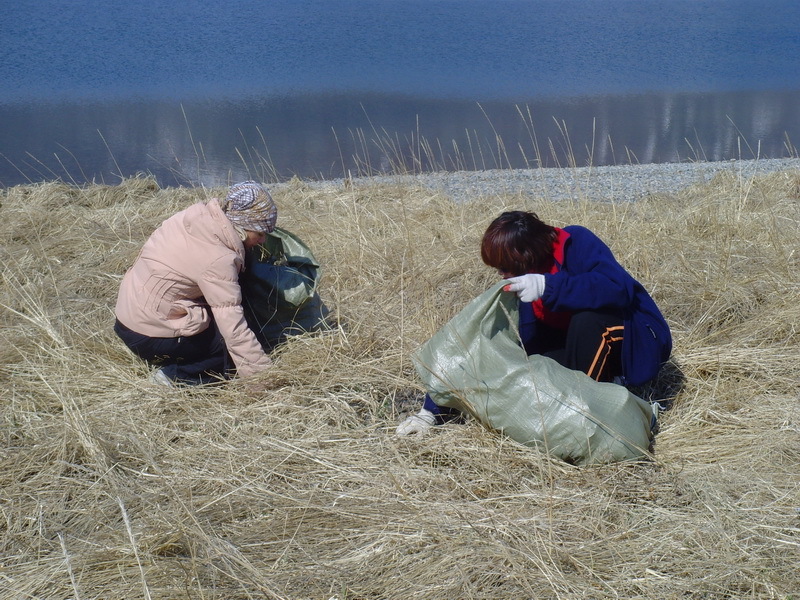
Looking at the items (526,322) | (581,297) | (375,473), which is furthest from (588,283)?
(375,473)

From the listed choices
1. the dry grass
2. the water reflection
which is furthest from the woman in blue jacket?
the water reflection

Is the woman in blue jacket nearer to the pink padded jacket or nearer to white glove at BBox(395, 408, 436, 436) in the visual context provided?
white glove at BBox(395, 408, 436, 436)

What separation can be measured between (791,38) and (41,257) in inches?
963

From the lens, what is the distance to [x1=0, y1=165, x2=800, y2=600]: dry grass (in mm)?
2023

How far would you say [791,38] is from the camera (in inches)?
912

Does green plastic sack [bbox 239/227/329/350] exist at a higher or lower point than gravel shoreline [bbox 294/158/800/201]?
higher

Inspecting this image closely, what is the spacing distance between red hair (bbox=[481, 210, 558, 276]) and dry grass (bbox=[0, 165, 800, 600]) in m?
0.62

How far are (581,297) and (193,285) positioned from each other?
1511mm

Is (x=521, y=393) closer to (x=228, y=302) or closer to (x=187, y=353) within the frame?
(x=228, y=302)

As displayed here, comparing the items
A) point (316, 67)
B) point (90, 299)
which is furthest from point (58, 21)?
point (90, 299)

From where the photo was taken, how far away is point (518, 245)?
274 cm

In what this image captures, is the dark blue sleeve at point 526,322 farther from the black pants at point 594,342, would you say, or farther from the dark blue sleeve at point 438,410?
the dark blue sleeve at point 438,410

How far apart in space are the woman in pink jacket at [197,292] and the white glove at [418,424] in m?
0.69

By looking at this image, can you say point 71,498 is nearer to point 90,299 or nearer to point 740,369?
point 90,299
